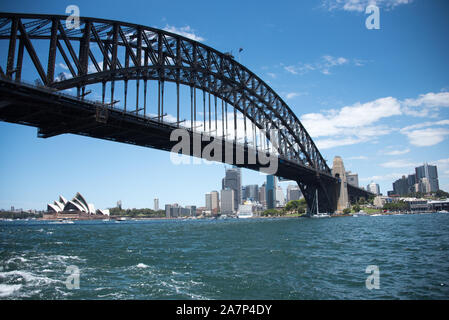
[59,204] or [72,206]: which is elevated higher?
[59,204]

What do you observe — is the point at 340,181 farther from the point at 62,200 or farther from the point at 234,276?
the point at 62,200

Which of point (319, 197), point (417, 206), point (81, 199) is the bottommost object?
point (417, 206)

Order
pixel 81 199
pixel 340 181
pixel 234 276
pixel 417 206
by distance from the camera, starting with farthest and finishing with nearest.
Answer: pixel 417 206
pixel 81 199
pixel 340 181
pixel 234 276

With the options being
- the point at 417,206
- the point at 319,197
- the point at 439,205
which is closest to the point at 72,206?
the point at 319,197

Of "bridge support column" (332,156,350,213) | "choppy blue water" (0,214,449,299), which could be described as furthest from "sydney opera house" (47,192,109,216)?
"choppy blue water" (0,214,449,299)

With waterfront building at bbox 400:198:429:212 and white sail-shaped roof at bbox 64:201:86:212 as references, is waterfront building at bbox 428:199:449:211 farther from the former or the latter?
white sail-shaped roof at bbox 64:201:86:212

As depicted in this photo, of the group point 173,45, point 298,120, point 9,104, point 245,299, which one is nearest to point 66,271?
point 245,299

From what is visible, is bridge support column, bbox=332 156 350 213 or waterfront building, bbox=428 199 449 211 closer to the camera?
bridge support column, bbox=332 156 350 213

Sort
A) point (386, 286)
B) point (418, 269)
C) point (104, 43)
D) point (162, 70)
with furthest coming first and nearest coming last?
point (162, 70) → point (104, 43) → point (418, 269) → point (386, 286)

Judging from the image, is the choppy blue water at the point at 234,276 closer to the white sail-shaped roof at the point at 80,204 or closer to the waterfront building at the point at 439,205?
the white sail-shaped roof at the point at 80,204

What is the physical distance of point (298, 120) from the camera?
9262cm

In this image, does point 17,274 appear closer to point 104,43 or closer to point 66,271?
point 66,271

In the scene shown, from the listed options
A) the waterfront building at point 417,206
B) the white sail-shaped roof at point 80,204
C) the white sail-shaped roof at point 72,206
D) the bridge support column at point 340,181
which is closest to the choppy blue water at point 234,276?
the bridge support column at point 340,181
